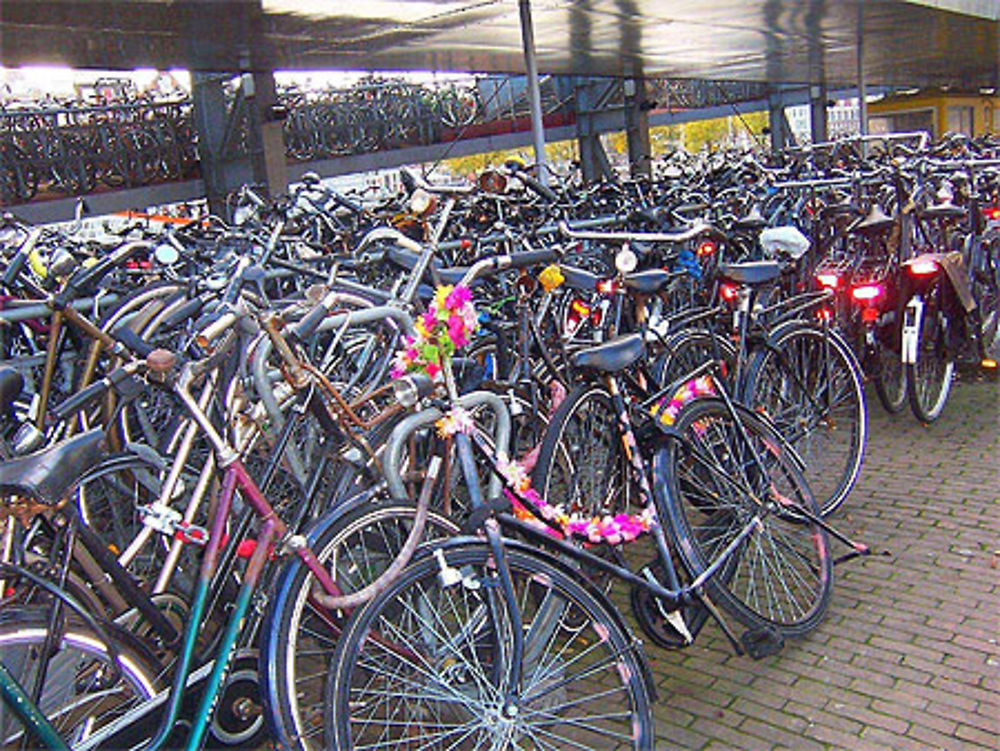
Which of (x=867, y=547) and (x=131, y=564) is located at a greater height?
(x=131, y=564)

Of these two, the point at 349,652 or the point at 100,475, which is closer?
the point at 349,652

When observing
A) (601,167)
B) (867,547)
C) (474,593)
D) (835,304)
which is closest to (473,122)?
(601,167)

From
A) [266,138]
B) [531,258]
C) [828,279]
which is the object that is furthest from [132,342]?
[266,138]

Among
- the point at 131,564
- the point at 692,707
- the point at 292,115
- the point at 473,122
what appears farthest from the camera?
the point at 473,122

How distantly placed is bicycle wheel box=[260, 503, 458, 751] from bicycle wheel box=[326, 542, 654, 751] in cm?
14

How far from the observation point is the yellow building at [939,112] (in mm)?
27484

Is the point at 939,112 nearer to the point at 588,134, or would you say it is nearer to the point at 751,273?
the point at 588,134

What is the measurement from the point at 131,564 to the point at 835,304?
400cm

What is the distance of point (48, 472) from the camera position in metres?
2.16

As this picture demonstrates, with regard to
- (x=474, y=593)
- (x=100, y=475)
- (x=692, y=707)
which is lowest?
(x=692, y=707)

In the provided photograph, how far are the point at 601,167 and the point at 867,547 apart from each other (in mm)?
15578

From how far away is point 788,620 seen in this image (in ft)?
11.1

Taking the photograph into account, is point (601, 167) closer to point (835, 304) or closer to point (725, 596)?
point (835, 304)

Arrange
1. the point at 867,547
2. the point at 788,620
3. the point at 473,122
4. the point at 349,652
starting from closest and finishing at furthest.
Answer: the point at 349,652
the point at 788,620
the point at 867,547
the point at 473,122
